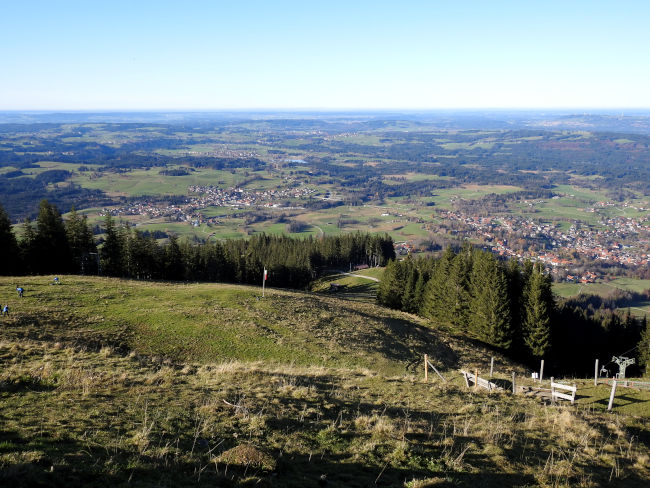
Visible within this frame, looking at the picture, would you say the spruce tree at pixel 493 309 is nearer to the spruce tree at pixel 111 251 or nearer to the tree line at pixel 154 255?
the tree line at pixel 154 255

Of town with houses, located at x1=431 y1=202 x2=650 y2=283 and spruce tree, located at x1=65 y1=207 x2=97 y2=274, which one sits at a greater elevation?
spruce tree, located at x1=65 y1=207 x2=97 y2=274

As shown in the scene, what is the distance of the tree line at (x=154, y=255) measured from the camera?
58.1 meters

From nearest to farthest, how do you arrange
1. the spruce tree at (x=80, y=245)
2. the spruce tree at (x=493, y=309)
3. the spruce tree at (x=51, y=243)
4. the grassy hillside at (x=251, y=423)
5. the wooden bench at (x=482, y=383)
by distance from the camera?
the grassy hillside at (x=251, y=423) < the wooden bench at (x=482, y=383) < the spruce tree at (x=493, y=309) < the spruce tree at (x=51, y=243) < the spruce tree at (x=80, y=245)

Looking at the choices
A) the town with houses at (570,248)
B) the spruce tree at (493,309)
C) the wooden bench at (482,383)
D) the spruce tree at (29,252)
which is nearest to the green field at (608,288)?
the town with houses at (570,248)

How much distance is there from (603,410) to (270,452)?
17.8 m

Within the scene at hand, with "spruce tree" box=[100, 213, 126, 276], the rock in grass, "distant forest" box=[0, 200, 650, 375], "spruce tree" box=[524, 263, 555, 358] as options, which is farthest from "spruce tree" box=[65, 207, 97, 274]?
"spruce tree" box=[524, 263, 555, 358]

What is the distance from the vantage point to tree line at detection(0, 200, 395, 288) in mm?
58125

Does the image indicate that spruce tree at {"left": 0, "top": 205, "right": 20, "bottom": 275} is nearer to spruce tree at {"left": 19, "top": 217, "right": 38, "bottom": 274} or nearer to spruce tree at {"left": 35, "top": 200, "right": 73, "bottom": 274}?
spruce tree at {"left": 19, "top": 217, "right": 38, "bottom": 274}

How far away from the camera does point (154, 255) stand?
7212 centimetres

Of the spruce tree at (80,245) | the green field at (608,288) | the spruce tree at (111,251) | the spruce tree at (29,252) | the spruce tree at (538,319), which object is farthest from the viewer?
the green field at (608,288)

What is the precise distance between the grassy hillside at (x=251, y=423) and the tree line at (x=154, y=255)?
36152mm

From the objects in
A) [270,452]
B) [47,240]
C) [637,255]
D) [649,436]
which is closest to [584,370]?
[649,436]

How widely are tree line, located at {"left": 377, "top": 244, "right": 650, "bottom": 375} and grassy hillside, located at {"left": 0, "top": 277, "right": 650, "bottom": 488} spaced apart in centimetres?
2276

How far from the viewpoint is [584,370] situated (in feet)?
160
